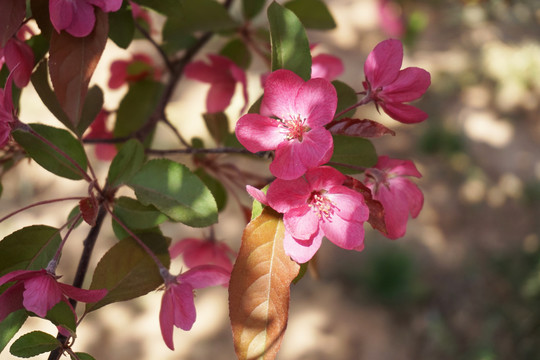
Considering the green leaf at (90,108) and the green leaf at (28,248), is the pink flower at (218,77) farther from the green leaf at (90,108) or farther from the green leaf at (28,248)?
the green leaf at (28,248)

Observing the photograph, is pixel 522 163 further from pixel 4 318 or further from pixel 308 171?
pixel 4 318

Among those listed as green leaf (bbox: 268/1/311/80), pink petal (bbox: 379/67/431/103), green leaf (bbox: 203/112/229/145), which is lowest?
green leaf (bbox: 203/112/229/145)

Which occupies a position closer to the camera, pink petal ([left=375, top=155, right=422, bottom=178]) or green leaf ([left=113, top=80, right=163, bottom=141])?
pink petal ([left=375, top=155, right=422, bottom=178])

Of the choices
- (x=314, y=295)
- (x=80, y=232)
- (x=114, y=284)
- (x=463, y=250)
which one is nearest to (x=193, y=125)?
(x=80, y=232)

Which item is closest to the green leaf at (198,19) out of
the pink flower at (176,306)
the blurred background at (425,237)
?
the pink flower at (176,306)

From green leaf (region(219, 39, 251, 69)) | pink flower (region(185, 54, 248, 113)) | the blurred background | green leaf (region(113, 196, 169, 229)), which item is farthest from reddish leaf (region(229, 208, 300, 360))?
the blurred background

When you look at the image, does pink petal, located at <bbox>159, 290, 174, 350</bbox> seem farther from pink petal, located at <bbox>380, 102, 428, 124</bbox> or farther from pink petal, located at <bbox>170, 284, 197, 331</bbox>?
pink petal, located at <bbox>380, 102, 428, 124</bbox>

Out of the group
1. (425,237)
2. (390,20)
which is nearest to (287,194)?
(425,237)
